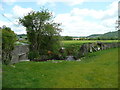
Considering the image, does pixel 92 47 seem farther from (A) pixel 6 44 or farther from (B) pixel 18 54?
(A) pixel 6 44

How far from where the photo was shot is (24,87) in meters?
3.89

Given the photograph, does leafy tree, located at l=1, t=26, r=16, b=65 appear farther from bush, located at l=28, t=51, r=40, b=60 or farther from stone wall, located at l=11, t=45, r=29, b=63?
bush, located at l=28, t=51, r=40, b=60

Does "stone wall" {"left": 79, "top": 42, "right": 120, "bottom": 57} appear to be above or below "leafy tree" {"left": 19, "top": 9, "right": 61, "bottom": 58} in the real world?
below

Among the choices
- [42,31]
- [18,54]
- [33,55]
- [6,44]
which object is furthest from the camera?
[42,31]

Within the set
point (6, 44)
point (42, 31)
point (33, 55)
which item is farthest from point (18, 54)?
point (42, 31)

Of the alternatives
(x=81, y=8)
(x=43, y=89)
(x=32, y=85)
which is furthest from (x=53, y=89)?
(x=81, y=8)

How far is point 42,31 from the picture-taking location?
54.4ft

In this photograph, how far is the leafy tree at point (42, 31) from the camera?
16094 millimetres

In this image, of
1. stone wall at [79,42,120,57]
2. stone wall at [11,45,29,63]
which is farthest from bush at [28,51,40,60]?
stone wall at [79,42,120,57]

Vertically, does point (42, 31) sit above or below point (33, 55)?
above

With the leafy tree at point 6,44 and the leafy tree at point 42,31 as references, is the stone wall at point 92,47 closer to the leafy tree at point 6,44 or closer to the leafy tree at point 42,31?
the leafy tree at point 42,31

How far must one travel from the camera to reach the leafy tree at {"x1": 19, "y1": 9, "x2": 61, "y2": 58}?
16094 mm

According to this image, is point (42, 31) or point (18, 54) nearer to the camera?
point (18, 54)

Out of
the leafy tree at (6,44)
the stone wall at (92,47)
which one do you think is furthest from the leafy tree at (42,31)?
the leafy tree at (6,44)
